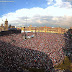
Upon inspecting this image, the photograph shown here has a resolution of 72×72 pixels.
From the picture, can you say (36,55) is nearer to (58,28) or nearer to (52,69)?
(52,69)

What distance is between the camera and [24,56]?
15.0 m

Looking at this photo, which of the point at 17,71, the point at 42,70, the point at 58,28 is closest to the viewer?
the point at 17,71

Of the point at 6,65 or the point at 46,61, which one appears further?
the point at 46,61

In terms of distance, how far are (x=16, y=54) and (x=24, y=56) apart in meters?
1.57

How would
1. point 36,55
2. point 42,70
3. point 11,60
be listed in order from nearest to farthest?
point 42,70 < point 11,60 < point 36,55

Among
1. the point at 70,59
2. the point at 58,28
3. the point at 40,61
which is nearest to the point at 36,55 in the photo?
the point at 40,61

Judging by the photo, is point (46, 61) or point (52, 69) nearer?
point (52, 69)

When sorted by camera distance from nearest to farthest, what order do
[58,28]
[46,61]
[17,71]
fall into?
[17,71], [46,61], [58,28]

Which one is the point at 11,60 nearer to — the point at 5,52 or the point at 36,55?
the point at 5,52

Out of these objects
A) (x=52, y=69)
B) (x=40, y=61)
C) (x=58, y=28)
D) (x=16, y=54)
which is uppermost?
(x=58, y=28)

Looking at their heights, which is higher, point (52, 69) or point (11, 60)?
point (11, 60)

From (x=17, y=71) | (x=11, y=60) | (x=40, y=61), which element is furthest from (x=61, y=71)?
(x=11, y=60)

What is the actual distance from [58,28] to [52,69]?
985 inches

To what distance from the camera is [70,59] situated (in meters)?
16.5
